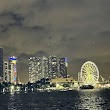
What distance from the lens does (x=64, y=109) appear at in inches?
4690

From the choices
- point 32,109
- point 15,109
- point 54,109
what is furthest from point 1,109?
point 54,109

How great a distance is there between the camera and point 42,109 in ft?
395

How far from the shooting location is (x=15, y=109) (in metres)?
129

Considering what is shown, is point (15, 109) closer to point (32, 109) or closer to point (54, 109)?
point (32, 109)

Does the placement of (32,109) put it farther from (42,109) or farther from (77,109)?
(77,109)

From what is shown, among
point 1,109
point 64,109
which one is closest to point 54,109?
point 64,109

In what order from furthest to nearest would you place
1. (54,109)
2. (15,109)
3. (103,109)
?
(15,109)
(54,109)
(103,109)

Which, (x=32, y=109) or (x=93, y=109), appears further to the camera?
(x=32, y=109)

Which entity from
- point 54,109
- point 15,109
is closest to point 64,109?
point 54,109

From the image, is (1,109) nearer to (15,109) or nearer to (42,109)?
(15,109)

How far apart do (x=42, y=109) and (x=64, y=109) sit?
8350mm

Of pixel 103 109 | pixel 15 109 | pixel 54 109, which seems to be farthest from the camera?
pixel 15 109

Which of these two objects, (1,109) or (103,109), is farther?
(1,109)

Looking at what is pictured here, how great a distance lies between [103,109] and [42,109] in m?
23.3
